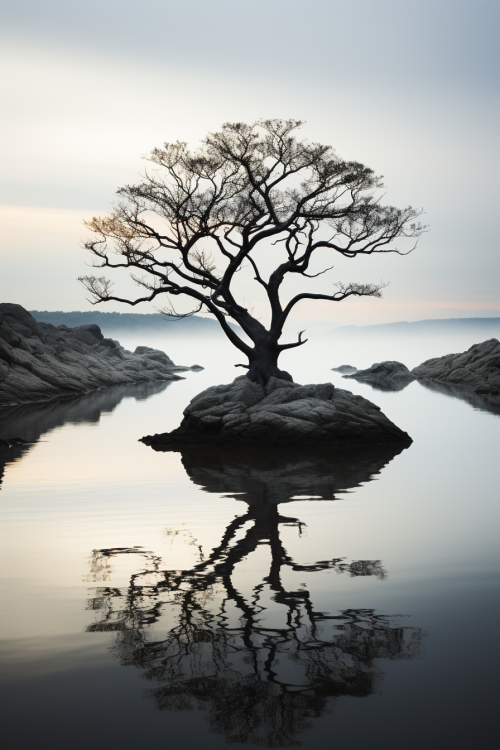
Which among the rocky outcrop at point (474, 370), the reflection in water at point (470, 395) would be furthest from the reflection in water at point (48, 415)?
the rocky outcrop at point (474, 370)

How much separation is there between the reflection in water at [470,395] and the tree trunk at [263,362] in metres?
12.0

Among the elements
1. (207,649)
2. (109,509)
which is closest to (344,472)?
(109,509)

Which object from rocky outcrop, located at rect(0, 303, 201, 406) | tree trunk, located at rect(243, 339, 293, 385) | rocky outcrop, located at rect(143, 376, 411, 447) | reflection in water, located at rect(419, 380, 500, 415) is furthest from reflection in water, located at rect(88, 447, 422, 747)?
rocky outcrop, located at rect(0, 303, 201, 406)

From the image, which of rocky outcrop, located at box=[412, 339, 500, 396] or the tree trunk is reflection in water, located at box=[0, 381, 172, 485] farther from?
rocky outcrop, located at box=[412, 339, 500, 396]

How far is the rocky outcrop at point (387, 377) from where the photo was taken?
176 feet

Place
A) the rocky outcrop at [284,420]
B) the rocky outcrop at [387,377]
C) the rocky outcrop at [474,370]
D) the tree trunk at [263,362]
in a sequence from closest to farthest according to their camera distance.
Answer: the rocky outcrop at [284,420]
the tree trunk at [263,362]
the rocky outcrop at [474,370]
the rocky outcrop at [387,377]

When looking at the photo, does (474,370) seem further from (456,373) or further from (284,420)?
(284,420)

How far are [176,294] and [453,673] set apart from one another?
23.6 meters

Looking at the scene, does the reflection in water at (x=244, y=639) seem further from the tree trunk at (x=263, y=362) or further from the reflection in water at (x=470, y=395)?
the reflection in water at (x=470, y=395)

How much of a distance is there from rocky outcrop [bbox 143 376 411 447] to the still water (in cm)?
594

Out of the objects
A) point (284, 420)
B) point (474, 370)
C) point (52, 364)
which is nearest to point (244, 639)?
point (284, 420)

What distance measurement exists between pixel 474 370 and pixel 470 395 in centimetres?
935

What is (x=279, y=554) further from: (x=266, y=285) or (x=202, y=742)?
(x=266, y=285)

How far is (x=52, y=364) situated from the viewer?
45.6 m
